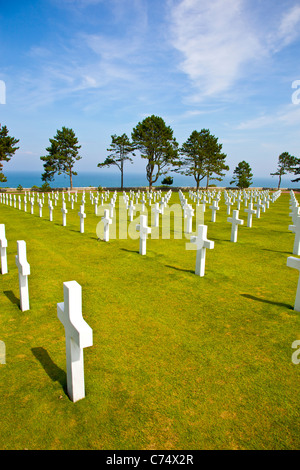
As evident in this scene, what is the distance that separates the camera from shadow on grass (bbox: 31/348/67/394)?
9.93 ft

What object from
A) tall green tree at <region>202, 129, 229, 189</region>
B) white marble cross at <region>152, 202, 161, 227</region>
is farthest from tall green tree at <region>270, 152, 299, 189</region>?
white marble cross at <region>152, 202, 161, 227</region>

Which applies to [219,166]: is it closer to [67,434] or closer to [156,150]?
[156,150]

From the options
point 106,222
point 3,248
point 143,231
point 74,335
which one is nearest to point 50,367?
point 74,335

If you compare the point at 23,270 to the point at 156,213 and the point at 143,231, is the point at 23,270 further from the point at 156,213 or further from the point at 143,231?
the point at 156,213

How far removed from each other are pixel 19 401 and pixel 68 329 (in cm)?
87

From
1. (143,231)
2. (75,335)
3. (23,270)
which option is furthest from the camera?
(143,231)

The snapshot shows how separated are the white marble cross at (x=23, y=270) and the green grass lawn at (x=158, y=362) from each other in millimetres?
175

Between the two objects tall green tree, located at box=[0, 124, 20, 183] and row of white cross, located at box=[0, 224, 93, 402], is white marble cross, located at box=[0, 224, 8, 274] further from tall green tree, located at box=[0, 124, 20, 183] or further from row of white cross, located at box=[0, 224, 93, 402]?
tall green tree, located at box=[0, 124, 20, 183]

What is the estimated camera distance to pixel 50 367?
3213 mm

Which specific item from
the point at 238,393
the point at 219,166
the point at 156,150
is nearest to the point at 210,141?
the point at 219,166

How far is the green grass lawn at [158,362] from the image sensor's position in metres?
2.43

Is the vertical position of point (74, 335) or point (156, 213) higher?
point (156, 213)

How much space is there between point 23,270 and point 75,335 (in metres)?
2.05

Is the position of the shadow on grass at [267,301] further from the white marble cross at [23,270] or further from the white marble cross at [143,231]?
the white marble cross at [23,270]
